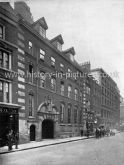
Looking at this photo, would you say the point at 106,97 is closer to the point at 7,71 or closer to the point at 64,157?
the point at 7,71

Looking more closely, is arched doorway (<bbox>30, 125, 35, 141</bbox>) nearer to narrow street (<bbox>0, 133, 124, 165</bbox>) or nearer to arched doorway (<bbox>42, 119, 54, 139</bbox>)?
arched doorway (<bbox>42, 119, 54, 139</bbox>)

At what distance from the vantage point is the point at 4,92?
19.0 m

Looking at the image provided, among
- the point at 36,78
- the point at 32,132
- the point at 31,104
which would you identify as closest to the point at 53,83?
the point at 36,78

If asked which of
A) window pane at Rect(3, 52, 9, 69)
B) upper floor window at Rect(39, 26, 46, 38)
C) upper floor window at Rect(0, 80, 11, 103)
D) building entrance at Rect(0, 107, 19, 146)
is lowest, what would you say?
building entrance at Rect(0, 107, 19, 146)

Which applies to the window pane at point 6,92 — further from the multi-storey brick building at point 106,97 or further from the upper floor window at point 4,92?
the multi-storey brick building at point 106,97

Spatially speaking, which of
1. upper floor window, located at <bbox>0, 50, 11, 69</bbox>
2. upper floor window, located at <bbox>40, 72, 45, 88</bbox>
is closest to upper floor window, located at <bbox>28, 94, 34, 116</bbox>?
upper floor window, located at <bbox>40, 72, 45, 88</bbox>

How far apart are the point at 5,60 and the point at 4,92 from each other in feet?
8.69

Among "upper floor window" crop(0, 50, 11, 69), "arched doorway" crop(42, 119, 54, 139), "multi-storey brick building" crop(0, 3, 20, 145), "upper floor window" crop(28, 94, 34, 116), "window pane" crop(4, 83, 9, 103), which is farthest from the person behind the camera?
"arched doorway" crop(42, 119, 54, 139)

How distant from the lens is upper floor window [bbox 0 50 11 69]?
62.3 ft

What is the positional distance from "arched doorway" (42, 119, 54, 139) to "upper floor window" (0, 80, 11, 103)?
370 inches

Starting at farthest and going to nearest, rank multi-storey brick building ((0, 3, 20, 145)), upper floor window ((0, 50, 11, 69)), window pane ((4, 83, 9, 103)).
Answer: window pane ((4, 83, 9, 103))
upper floor window ((0, 50, 11, 69))
multi-storey brick building ((0, 3, 20, 145))

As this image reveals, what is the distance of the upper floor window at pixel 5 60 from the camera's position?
748 inches

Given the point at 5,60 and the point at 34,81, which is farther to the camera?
the point at 34,81

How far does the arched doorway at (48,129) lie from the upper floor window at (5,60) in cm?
1050
